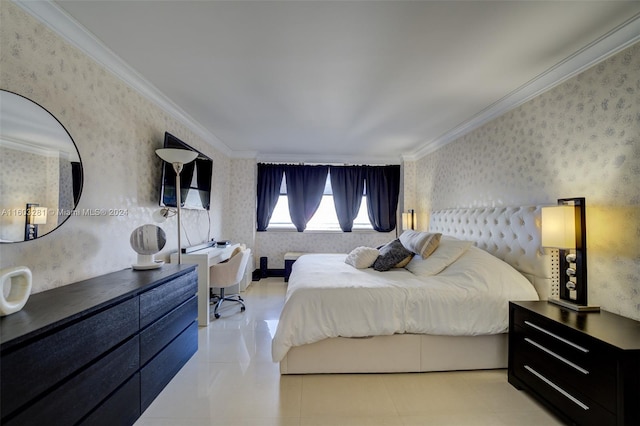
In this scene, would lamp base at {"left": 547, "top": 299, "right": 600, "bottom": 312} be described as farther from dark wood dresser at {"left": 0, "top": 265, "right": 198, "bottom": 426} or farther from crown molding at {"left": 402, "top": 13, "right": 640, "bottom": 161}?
Answer: dark wood dresser at {"left": 0, "top": 265, "right": 198, "bottom": 426}

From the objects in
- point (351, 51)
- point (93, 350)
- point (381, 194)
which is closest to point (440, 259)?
point (351, 51)

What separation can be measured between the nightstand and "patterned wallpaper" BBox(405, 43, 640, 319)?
373 mm

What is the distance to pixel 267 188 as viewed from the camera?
5.34 metres

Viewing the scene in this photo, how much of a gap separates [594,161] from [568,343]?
1315 millimetres

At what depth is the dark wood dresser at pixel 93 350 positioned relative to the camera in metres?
1.02

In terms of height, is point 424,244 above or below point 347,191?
below

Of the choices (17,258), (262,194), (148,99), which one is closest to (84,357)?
(17,258)

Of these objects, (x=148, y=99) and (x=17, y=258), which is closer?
(x=17, y=258)

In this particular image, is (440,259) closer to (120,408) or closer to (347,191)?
(120,408)

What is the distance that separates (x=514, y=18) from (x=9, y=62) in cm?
289

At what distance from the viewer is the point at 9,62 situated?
1.40 metres

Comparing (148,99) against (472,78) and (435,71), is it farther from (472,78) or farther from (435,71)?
(472,78)

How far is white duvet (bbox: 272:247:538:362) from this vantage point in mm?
2062

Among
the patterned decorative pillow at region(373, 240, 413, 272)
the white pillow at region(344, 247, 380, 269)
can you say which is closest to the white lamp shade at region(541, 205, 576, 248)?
the patterned decorative pillow at region(373, 240, 413, 272)
